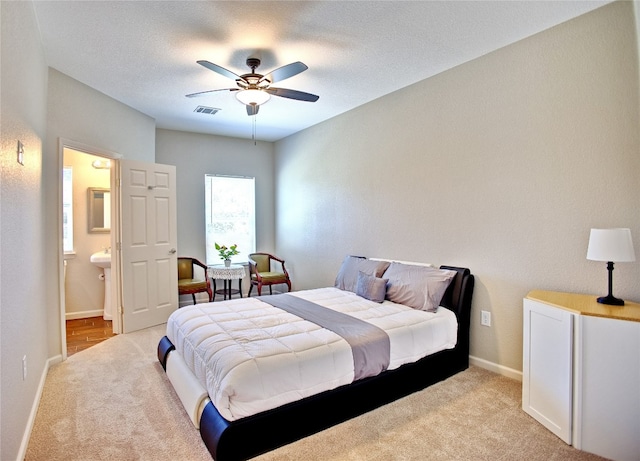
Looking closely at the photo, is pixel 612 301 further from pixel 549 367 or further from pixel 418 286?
pixel 418 286

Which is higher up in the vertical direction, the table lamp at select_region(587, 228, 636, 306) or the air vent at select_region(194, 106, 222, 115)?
the air vent at select_region(194, 106, 222, 115)

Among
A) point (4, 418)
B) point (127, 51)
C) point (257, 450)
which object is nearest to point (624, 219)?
point (257, 450)

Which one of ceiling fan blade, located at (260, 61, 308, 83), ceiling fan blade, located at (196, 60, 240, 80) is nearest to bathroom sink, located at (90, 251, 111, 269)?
ceiling fan blade, located at (196, 60, 240, 80)

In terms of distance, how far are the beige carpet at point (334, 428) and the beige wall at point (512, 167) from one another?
2.30 feet

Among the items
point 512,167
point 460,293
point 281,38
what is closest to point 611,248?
point 512,167

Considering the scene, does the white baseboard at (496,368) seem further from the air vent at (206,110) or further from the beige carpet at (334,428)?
the air vent at (206,110)

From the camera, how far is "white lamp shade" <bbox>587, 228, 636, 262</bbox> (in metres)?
2.10

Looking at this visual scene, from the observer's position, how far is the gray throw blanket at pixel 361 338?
2350 mm

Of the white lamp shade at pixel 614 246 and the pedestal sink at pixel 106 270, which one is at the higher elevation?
the white lamp shade at pixel 614 246

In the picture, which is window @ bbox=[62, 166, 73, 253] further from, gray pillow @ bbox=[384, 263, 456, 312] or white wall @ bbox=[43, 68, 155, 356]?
gray pillow @ bbox=[384, 263, 456, 312]

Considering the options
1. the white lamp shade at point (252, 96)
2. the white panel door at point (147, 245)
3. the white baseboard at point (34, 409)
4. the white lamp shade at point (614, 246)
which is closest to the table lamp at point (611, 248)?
the white lamp shade at point (614, 246)

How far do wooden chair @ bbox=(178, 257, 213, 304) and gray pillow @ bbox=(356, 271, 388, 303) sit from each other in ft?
8.08

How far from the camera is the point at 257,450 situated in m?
1.96

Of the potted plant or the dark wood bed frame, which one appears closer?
the dark wood bed frame
